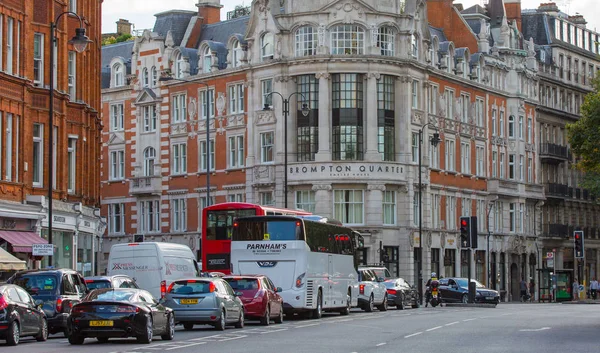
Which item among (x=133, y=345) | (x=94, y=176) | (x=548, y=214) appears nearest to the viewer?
(x=133, y=345)

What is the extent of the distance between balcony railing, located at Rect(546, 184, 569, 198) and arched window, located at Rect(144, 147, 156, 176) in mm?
32288

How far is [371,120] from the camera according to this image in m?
82.7

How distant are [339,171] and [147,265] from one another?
36225 mm

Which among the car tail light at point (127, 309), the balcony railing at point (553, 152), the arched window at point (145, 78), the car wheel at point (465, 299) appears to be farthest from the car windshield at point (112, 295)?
the balcony railing at point (553, 152)

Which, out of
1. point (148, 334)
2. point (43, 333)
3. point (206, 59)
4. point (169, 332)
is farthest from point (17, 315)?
point (206, 59)

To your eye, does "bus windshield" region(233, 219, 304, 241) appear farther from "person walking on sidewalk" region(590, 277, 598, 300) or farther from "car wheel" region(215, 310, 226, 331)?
"person walking on sidewalk" region(590, 277, 598, 300)

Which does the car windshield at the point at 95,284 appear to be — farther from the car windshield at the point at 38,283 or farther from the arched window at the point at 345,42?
the arched window at the point at 345,42

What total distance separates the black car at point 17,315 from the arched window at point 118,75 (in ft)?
217

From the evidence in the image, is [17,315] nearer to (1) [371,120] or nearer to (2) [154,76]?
(1) [371,120]

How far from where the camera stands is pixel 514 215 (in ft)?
332

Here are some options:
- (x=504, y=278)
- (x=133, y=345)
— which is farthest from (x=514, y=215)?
(x=133, y=345)

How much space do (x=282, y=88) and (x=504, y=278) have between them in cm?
2511

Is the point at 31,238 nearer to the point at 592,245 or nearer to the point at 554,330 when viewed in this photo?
the point at 554,330

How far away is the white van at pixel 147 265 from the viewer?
4631 centimetres
